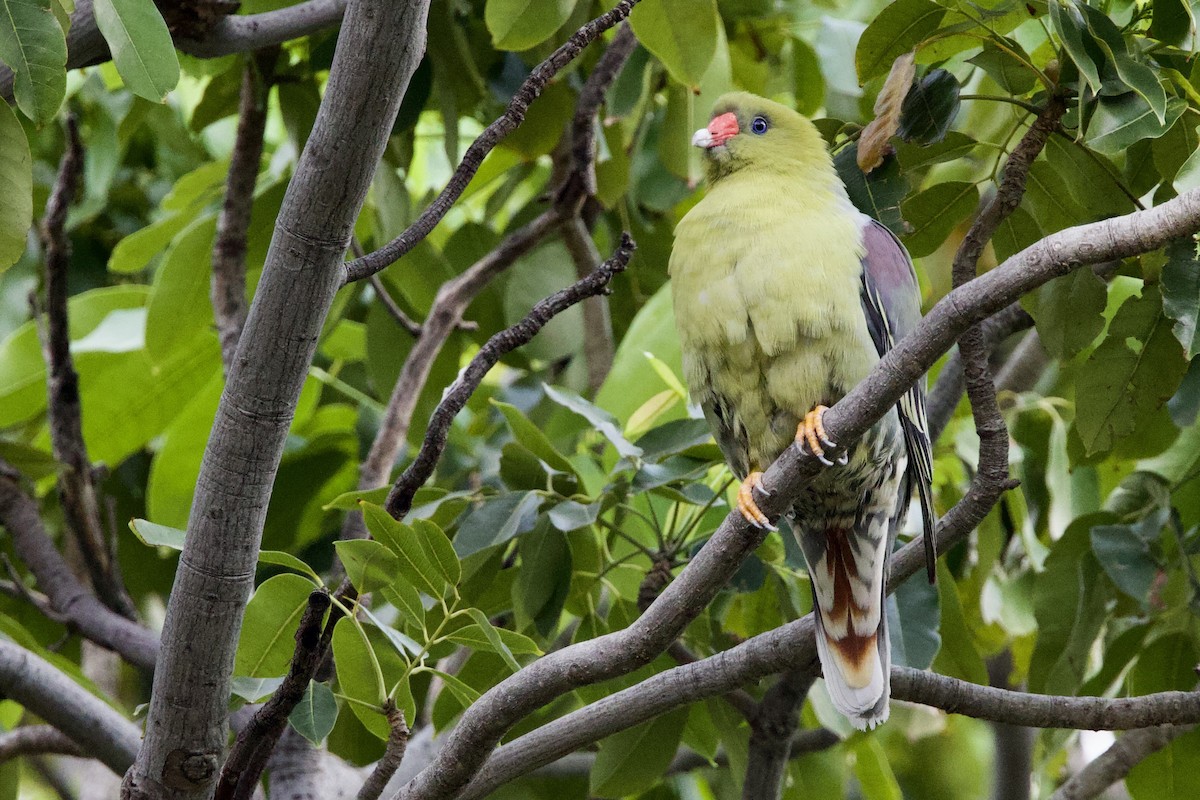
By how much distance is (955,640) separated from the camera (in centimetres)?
244

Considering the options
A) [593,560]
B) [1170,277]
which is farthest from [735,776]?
[1170,277]

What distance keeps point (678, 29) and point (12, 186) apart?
110cm

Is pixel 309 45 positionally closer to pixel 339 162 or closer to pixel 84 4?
pixel 84 4

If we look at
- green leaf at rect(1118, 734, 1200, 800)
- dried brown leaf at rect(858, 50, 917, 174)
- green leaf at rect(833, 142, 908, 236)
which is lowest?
green leaf at rect(1118, 734, 1200, 800)

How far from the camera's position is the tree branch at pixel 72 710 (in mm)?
2070

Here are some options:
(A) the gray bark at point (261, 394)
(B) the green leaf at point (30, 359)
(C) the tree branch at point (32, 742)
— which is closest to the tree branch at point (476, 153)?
(A) the gray bark at point (261, 394)

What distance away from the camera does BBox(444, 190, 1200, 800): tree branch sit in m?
1.41

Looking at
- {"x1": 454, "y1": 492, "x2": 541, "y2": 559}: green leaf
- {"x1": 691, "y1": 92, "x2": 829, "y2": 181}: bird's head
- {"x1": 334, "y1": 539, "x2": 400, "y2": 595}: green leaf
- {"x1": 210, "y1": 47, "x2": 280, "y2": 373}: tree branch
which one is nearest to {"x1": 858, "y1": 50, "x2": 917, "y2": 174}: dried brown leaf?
{"x1": 691, "y1": 92, "x2": 829, "y2": 181}: bird's head

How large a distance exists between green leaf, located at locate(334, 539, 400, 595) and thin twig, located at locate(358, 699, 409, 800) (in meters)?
0.17

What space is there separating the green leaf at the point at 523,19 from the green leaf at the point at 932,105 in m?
0.57

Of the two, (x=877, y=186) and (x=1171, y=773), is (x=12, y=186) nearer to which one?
(x=877, y=186)

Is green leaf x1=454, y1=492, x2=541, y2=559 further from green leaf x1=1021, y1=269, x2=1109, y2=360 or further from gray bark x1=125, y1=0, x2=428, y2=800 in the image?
green leaf x1=1021, y1=269, x2=1109, y2=360

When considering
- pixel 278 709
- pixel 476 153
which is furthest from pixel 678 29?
pixel 278 709

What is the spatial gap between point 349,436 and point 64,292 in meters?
0.89
